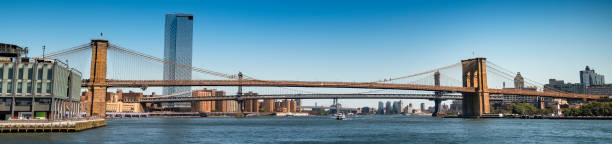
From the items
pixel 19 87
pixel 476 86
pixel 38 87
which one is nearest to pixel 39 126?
pixel 38 87

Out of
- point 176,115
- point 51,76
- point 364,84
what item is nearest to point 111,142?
point 51,76

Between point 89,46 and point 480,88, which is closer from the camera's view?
point 89,46

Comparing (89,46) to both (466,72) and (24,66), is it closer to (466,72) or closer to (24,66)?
(24,66)

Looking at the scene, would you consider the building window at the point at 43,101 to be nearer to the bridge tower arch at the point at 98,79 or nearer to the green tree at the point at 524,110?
the bridge tower arch at the point at 98,79

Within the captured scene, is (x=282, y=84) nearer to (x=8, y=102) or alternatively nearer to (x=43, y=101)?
(x=43, y=101)

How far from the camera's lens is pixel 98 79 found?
228 feet

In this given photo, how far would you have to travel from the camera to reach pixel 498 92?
9744 centimetres

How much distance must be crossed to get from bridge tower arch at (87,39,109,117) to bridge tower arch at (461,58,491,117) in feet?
218

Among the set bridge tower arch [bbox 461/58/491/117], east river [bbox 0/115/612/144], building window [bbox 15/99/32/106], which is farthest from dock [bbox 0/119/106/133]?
bridge tower arch [bbox 461/58/491/117]

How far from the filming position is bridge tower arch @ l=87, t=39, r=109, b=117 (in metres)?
68.4

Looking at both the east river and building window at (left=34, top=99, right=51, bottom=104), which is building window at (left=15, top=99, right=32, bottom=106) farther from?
the east river

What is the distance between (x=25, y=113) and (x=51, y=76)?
15.4 ft

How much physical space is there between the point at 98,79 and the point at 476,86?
6837cm

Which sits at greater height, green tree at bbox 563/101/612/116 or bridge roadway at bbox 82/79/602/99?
bridge roadway at bbox 82/79/602/99
